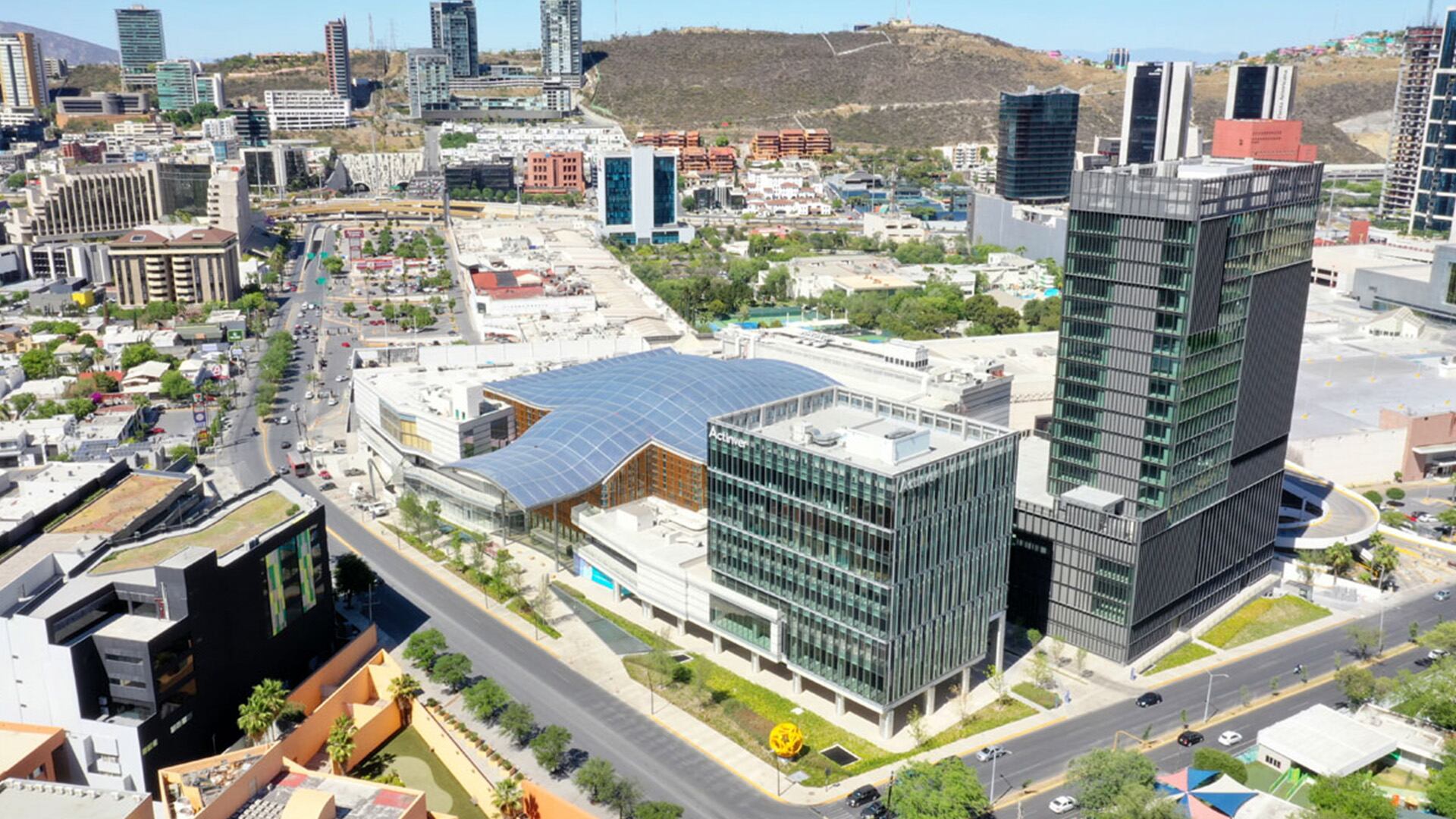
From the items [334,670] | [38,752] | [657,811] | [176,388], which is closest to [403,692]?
[334,670]

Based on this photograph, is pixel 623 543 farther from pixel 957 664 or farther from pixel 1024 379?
pixel 1024 379

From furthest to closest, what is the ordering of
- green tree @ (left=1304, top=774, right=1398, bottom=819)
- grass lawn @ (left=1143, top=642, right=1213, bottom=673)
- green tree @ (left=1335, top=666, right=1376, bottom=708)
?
grass lawn @ (left=1143, top=642, right=1213, bottom=673), green tree @ (left=1335, top=666, right=1376, bottom=708), green tree @ (left=1304, top=774, right=1398, bottom=819)

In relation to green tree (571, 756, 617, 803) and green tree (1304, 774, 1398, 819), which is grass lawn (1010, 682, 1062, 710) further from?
green tree (571, 756, 617, 803)

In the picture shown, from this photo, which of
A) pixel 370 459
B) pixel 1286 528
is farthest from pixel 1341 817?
pixel 370 459

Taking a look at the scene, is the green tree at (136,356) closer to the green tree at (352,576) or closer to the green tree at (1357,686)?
the green tree at (352,576)

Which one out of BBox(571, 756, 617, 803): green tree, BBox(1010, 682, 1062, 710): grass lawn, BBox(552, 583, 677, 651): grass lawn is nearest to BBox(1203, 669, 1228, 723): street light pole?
BBox(1010, 682, 1062, 710): grass lawn
